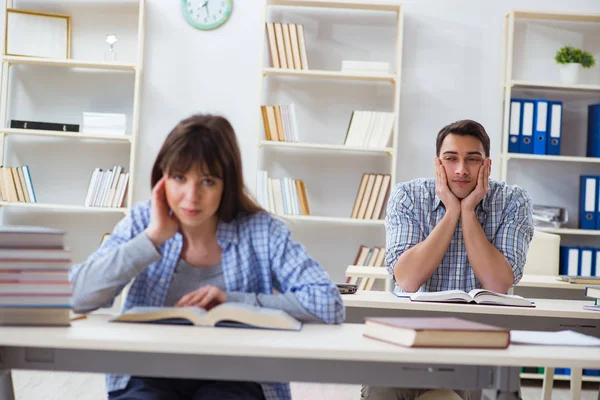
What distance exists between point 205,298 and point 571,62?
12.3 ft

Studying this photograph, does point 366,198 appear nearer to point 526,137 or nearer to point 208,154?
point 526,137

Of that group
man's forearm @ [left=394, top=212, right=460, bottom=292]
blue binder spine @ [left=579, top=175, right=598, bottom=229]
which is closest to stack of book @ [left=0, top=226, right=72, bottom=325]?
man's forearm @ [left=394, top=212, right=460, bottom=292]

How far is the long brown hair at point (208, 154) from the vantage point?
1.69 meters

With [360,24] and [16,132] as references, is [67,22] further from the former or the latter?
[360,24]

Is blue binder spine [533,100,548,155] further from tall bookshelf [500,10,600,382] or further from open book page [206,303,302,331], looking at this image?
open book page [206,303,302,331]

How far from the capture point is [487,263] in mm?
2584

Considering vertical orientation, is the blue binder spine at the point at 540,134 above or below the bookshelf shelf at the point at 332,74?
below

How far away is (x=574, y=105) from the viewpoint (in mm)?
4969

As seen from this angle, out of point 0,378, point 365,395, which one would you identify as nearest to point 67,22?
point 365,395

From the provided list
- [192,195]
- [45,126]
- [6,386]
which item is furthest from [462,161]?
[45,126]

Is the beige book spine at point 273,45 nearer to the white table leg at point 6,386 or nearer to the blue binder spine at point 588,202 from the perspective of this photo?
the blue binder spine at point 588,202

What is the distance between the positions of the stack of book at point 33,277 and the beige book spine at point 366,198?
3.33 m

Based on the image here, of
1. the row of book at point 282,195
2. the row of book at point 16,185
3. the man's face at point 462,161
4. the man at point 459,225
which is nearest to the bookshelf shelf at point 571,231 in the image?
the row of book at point 282,195

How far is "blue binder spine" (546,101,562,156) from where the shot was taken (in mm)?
4645
